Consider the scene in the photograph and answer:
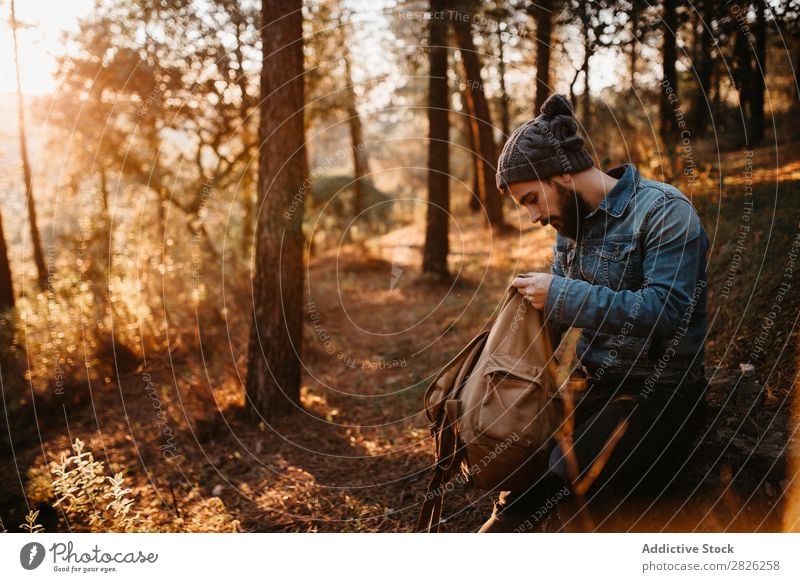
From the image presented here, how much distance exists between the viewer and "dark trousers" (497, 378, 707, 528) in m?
2.37

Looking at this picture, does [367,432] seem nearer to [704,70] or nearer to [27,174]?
[704,70]

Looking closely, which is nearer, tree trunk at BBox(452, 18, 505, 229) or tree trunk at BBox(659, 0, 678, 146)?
tree trunk at BBox(659, 0, 678, 146)

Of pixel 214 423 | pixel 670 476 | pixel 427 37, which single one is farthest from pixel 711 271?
pixel 427 37

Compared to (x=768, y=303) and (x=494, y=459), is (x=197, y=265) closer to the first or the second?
(x=494, y=459)

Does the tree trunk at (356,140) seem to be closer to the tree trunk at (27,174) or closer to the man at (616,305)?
the tree trunk at (27,174)

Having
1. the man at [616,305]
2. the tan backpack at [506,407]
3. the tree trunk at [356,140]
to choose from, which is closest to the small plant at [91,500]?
the tan backpack at [506,407]

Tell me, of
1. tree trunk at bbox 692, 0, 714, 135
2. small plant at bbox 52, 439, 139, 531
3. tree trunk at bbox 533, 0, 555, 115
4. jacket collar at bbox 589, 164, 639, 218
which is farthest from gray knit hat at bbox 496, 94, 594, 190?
tree trunk at bbox 533, 0, 555, 115

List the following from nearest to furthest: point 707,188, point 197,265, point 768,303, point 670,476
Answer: point 670,476 → point 768,303 → point 707,188 → point 197,265

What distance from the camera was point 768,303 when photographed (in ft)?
12.0

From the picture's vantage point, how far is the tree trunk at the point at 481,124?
10.00 meters

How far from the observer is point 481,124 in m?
11.2

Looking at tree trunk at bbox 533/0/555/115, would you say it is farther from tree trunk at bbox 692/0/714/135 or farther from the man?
the man

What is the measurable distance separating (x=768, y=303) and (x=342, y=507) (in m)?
3.36

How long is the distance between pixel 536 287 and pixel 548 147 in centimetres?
70
